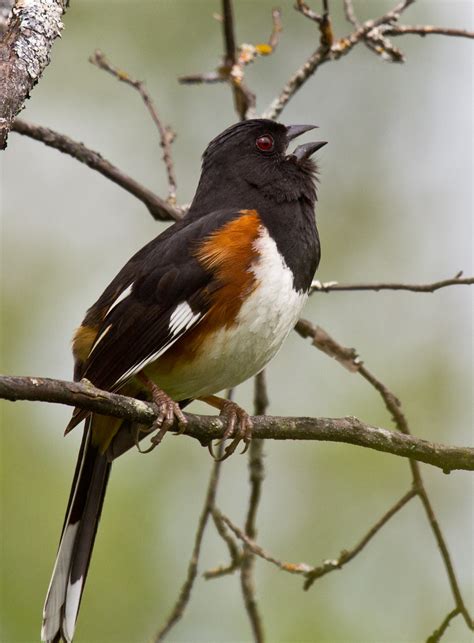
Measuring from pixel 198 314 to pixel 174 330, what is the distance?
4.1 inches

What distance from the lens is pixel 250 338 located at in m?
3.41

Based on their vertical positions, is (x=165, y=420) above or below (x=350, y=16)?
below

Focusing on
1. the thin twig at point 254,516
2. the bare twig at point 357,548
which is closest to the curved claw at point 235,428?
the thin twig at point 254,516

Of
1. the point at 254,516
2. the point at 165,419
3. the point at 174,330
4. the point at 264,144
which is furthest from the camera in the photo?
the point at 264,144

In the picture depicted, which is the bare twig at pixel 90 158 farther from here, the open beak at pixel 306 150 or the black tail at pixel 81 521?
the black tail at pixel 81 521

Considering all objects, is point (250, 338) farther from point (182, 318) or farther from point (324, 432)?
point (324, 432)

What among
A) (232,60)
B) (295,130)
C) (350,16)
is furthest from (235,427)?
(350,16)

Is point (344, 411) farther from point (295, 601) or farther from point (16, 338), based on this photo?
point (16, 338)

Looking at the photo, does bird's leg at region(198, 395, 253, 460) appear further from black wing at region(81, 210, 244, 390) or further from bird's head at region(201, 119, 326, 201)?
bird's head at region(201, 119, 326, 201)

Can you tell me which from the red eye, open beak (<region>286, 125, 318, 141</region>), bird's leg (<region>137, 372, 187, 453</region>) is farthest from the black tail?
open beak (<region>286, 125, 318, 141</region>)

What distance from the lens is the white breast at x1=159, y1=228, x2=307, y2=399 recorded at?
340 centimetres

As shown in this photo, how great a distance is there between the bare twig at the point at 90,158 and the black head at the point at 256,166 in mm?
183

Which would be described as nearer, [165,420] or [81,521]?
[165,420]

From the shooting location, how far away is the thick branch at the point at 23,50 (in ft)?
8.19
